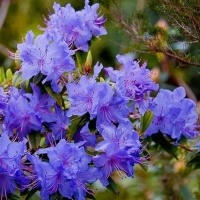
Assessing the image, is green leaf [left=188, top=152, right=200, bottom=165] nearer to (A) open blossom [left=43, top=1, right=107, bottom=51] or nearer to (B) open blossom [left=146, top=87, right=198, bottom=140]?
(B) open blossom [left=146, top=87, right=198, bottom=140]

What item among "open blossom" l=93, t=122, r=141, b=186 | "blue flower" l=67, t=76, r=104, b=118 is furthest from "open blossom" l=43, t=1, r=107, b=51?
"open blossom" l=93, t=122, r=141, b=186

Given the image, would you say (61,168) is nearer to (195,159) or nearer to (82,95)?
(82,95)

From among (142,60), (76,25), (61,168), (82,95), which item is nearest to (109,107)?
(82,95)

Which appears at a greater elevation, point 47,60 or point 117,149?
point 47,60

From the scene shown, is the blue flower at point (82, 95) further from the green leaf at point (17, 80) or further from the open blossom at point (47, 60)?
the green leaf at point (17, 80)

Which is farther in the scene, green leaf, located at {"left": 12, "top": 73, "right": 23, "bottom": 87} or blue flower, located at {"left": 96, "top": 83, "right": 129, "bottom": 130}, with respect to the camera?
green leaf, located at {"left": 12, "top": 73, "right": 23, "bottom": 87}
